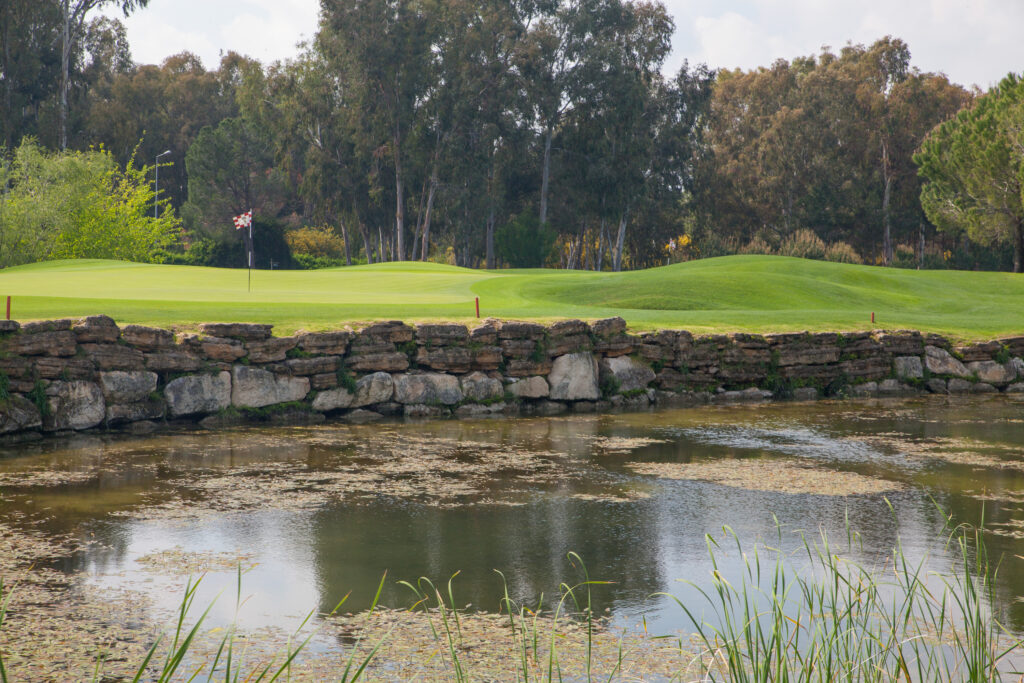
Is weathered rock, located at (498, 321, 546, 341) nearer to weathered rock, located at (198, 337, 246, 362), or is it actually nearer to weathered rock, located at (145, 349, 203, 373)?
weathered rock, located at (198, 337, 246, 362)

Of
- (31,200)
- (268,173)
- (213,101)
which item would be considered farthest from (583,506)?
(213,101)

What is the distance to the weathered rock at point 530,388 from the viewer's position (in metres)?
14.6

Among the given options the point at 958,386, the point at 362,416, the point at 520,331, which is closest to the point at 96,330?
the point at 362,416

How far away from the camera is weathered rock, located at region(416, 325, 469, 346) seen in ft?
46.8

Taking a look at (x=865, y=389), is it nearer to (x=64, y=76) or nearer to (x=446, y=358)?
(x=446, y=358)

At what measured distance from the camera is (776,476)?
9.45 metres

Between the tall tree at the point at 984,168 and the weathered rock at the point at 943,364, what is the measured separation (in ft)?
83.3

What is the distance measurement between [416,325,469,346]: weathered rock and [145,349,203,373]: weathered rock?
10.1 feet

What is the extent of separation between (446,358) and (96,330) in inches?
182

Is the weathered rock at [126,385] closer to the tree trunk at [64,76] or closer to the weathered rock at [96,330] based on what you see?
the weathered rock at [96,330]

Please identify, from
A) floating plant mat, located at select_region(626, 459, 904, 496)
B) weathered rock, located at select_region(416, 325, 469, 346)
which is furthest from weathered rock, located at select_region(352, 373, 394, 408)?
floating plant mat, located at select_region(626, 459, 904, 496)

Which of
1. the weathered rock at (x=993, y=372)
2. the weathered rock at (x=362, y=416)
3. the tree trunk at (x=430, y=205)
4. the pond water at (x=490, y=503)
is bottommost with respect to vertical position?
the weathered rock at (x=362, y=416)

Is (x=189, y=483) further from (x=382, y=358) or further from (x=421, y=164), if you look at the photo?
(x=421, y=164)

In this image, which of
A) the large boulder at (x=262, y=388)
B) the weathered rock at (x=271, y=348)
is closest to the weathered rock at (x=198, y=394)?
the large boulder at (x=262, y=388)
